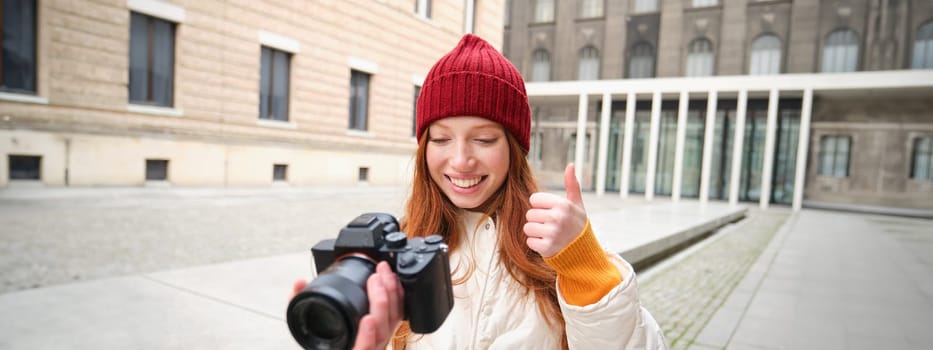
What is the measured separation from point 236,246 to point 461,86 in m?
4.98

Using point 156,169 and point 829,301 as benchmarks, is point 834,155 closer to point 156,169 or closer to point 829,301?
point 829,301

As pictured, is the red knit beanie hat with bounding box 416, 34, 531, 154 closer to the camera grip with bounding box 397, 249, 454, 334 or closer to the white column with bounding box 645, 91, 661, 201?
the camera grip with bounding box 397, 249, 454, 334

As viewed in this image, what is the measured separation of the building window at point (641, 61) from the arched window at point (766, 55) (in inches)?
172

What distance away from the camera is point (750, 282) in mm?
5062

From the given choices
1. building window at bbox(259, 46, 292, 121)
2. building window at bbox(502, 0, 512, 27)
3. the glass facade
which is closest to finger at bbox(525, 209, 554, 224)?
building window at bbox(259, 46, 292, 121)

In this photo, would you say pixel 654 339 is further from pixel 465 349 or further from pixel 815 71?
pixel 815 71

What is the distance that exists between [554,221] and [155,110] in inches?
435

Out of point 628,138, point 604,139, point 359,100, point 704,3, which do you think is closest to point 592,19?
point 704,3

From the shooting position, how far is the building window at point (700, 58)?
22469 mm

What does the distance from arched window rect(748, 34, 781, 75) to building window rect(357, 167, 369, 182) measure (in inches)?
706

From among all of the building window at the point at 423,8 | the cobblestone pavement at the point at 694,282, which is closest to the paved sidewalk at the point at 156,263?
the cobblestone pavement at the point at 694,282

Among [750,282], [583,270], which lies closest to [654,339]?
[583,270]

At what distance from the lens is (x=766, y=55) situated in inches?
835

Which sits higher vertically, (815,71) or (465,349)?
(815,71)
